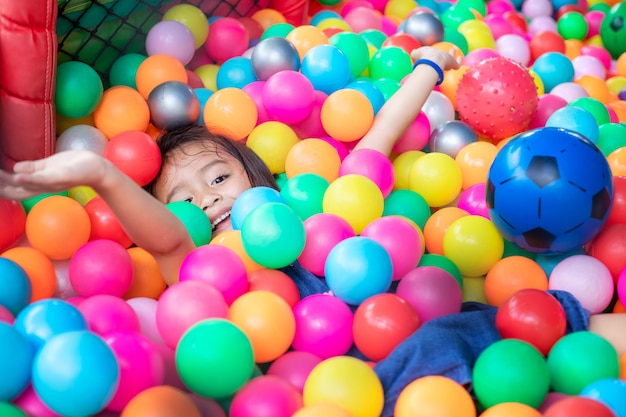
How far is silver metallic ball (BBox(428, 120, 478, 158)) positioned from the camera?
1.78 meters

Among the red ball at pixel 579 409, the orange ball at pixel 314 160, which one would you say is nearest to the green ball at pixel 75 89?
the orange ball at pixel 314 160

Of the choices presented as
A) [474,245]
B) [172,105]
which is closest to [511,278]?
[474,245]

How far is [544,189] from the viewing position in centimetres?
125

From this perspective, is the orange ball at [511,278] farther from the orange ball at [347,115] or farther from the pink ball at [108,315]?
the pink ball at [108,315]

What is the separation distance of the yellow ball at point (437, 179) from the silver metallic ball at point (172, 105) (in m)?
0.55

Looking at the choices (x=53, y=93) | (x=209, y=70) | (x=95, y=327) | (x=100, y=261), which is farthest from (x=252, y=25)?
(x=95, y=327)

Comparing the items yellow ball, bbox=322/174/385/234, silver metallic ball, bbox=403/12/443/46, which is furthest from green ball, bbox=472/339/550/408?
silver metallic ball, bbox=403/12/443/46

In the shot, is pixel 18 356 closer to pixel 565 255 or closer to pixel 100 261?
pixel 100 261

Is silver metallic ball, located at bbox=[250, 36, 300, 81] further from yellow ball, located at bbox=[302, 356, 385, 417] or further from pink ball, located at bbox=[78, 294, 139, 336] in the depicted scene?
yellow ball, located at bbox=[302, 356, 385, 417]

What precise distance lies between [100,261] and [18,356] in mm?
366

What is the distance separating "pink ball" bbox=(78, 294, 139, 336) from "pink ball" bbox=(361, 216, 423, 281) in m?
0.45

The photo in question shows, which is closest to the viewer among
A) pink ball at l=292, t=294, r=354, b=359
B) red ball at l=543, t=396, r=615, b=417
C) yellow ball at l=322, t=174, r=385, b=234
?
red ball at l=543, t=396, r=615, b=417

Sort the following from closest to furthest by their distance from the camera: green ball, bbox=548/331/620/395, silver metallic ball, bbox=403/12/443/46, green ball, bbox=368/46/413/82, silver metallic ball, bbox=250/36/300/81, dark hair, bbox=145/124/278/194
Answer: green ball, bbox=548/331/620/395 < dark hair, bbox=145/124/278/194 < silver metallic ball, bbox=250/36/300/81 < green ball, bbox=368/46/413/82 < silver metallic ball, bbox=403/12/443/46

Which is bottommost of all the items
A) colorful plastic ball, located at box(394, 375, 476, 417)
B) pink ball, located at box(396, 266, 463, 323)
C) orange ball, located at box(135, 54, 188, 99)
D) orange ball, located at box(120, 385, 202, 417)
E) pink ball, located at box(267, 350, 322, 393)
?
orange ball, located at box(135, 54, 188, 99)
